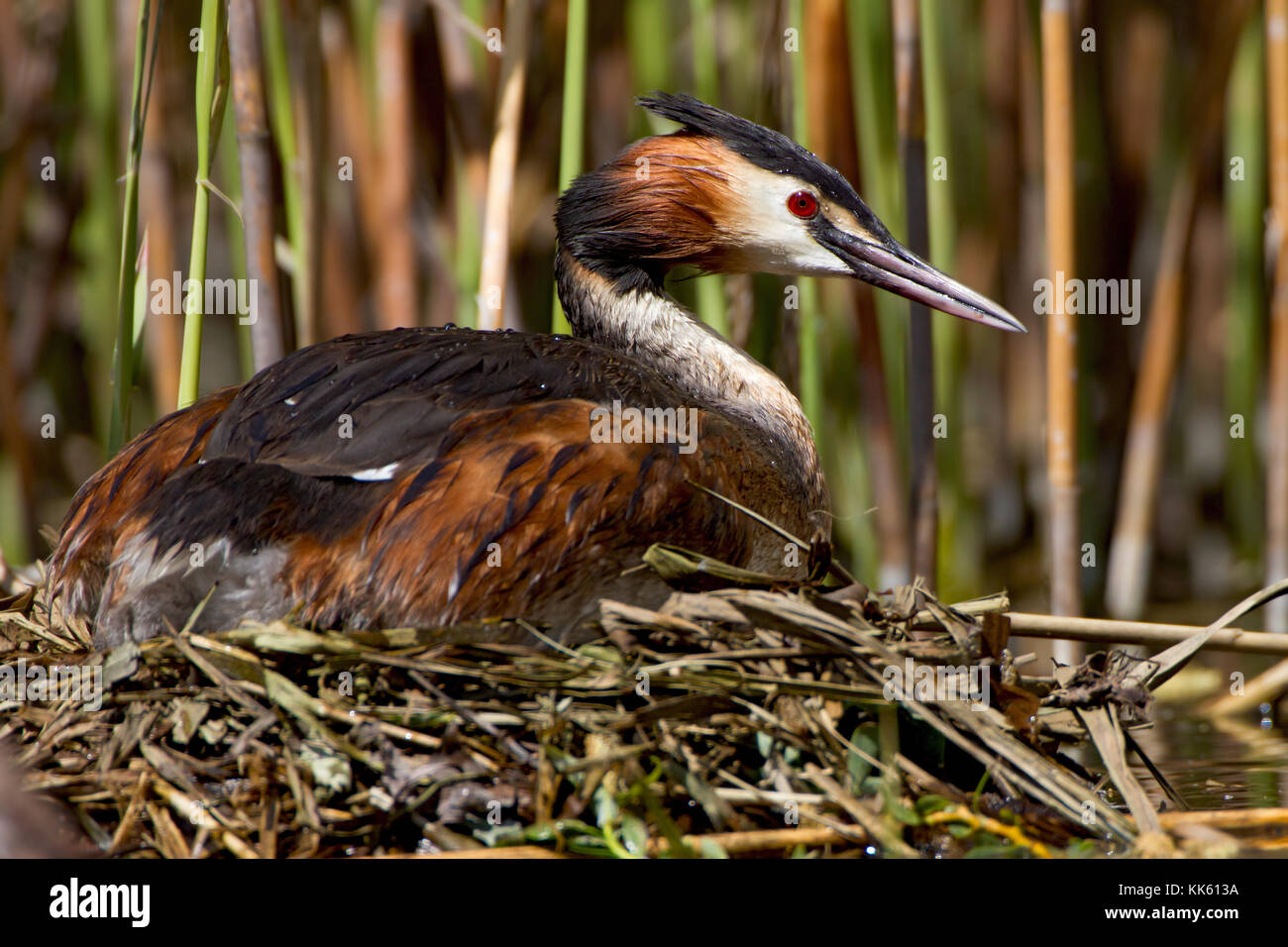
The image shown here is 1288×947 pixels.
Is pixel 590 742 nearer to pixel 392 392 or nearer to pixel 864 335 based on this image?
pixel 392 392

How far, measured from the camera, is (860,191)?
4207 millimetres

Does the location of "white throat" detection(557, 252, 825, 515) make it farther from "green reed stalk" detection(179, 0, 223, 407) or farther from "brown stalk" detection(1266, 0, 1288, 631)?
"brown stalk" detection(1266, 0, 1288, 631)

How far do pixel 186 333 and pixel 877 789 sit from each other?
1.94 meters

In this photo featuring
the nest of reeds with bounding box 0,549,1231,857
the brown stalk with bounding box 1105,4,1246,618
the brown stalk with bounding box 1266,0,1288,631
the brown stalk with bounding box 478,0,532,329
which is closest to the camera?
the nest of reeds with bounding box 0,549,1231,857

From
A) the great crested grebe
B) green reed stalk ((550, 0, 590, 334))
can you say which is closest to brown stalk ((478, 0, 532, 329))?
green reed stalk ((550, 0, 590, 334))

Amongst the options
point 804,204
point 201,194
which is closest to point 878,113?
point 804,204

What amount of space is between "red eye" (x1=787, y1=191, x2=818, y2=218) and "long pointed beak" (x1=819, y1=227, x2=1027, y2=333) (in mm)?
66

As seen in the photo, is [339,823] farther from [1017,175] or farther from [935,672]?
[1017,175]

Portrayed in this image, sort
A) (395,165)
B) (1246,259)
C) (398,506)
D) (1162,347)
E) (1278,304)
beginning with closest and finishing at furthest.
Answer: (398,506) < (395,165) < (1278,304) < (1162,347) < (1246,259)

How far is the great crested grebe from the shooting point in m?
2.43

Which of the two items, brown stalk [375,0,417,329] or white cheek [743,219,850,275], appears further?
brown stalk [375,0,417,329]

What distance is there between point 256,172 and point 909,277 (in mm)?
1638

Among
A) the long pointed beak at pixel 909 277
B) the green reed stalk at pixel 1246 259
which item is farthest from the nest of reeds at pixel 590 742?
the green reed stalk at pixel 1246 259
